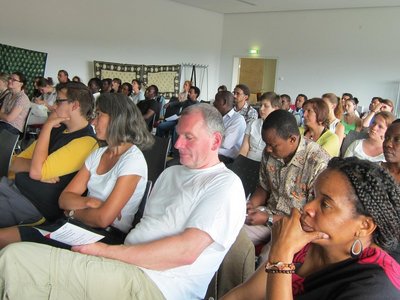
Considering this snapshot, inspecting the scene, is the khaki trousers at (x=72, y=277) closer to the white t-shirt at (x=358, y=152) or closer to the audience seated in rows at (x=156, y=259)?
the audience seated in rows at (x=156, y=259)

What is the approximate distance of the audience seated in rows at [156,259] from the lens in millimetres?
1432

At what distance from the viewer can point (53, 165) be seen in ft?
7.57

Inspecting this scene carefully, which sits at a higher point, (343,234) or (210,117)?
(210,117)

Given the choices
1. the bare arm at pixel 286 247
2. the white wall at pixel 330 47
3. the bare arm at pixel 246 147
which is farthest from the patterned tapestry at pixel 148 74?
the bare arm at pixel 286 247

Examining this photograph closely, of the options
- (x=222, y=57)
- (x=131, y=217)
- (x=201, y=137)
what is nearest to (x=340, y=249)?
(x=201, y=137)

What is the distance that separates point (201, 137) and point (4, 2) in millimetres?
7952

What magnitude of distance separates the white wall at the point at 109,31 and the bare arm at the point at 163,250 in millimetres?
8013

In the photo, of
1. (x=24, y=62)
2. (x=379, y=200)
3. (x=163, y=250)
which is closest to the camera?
(x=379, y=200)

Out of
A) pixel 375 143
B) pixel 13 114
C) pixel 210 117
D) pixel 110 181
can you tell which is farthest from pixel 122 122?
pixel 13 114

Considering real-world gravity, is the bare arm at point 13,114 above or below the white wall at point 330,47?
below

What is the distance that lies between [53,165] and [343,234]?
1776mm

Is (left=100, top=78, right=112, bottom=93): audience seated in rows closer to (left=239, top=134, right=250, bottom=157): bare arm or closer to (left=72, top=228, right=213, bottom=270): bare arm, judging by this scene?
(left=239, top=134, right=250, bottom=157): bare arm

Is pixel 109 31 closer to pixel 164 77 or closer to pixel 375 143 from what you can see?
pixel 164 77

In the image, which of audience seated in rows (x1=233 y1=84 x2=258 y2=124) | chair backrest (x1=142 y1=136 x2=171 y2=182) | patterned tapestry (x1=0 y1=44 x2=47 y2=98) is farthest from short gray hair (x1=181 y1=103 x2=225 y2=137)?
patterned tapestry (x1=0 y1=44 x2=47 y2=98)
